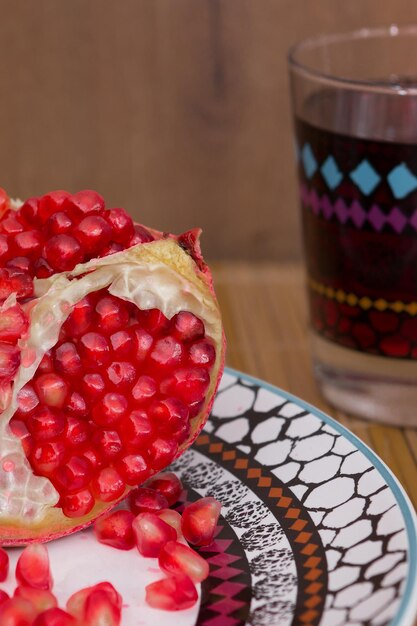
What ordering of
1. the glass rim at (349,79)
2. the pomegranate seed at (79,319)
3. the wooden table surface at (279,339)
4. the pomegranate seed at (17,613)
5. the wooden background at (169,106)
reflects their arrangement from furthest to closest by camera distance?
the wooden background at (169,106) → the wooden table surface at (279,339) → the glass rim at (349,79) → the pomegranate seed at (79,319) → the pomegranate seed at (17,613)

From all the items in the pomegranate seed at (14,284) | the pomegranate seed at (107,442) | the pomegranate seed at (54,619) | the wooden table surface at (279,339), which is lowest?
the wooden table surface at (279,339)

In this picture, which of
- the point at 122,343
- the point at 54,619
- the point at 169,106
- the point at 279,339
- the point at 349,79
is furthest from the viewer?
the point at 169,106

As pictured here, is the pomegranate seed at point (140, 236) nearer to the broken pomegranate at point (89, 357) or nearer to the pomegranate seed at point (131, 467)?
the broken pomegranate at point (89, 357)

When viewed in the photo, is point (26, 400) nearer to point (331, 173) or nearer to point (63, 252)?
point (63, 252)

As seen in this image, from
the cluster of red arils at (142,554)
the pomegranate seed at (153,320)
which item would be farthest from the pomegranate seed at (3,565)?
the pomegranate seed at (153,320)

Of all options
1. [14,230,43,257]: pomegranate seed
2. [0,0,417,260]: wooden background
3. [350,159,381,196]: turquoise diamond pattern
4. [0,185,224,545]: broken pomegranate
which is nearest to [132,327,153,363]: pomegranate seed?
[0,185,224,545]: broken pomegranate

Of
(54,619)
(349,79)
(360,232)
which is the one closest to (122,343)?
(54,619)
